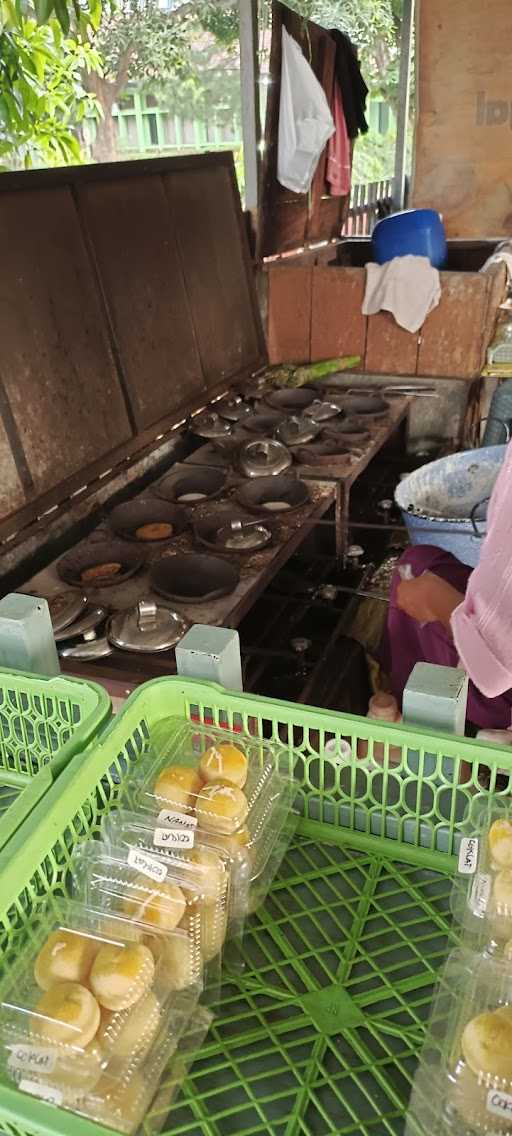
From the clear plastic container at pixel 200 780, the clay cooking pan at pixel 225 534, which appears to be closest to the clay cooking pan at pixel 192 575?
the clay cooking pan at pixel 225 534

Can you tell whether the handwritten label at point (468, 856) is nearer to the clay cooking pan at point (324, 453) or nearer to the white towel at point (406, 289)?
the clay cooking pan at point (324, 453)

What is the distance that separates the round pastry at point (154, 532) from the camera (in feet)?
11.5

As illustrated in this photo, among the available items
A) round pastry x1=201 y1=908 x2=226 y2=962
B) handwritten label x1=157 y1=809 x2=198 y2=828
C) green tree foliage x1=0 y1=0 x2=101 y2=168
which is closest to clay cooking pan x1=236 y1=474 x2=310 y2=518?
green tree foliage x1=0 y1=0 x2=101 y2=168

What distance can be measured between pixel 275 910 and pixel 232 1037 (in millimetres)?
191

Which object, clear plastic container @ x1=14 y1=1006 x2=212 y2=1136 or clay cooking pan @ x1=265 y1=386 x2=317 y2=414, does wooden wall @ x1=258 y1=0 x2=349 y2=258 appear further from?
clear plastic container @ x1=14 y1=1006 x2=212 y2=1136

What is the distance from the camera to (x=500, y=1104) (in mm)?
825

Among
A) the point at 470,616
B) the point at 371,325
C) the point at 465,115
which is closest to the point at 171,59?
the point at 465,115

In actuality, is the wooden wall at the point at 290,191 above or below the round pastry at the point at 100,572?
above

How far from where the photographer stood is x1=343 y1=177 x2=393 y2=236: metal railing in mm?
Answer: 7773

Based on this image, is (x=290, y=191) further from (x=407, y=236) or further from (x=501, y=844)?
(x=501, y=844)

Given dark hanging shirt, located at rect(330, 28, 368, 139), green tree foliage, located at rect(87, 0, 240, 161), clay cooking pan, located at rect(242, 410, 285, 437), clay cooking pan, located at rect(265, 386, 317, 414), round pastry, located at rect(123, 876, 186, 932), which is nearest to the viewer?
round pastry, located at rect(123, 876, 186, 932)

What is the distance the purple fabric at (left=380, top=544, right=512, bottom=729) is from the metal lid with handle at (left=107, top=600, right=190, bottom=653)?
85cm

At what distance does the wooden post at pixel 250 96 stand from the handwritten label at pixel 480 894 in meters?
5.10

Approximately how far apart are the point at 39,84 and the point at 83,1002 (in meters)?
4.65
